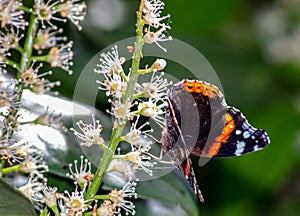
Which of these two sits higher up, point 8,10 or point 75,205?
point 8,10

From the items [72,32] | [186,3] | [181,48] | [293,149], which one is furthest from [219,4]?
[72,32]

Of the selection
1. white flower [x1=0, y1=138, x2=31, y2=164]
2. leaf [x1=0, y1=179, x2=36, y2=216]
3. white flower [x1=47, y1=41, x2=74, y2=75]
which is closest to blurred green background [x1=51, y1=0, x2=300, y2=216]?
white flower [x1=47, y1=41, x2=74, y2=75]

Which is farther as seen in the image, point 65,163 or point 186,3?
point 186,3

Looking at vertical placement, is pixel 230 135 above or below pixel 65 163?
above

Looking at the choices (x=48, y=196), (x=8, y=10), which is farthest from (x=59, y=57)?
(x=48, y=196)

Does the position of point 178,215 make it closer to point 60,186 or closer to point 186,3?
point 60,186

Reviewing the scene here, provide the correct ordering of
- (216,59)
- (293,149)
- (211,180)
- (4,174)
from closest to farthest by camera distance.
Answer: (4,174) → (211,180) → (293,149) → (216,59)

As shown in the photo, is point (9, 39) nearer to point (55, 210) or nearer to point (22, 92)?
point (22, 92)
